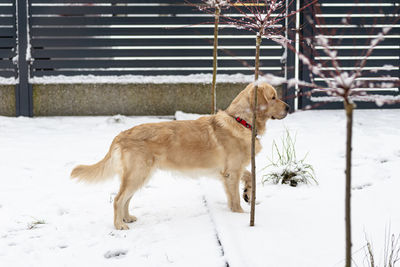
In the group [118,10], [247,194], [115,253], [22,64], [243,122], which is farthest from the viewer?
[118,10]

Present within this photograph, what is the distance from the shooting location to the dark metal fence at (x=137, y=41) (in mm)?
7070

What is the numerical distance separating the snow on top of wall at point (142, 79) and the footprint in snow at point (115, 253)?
15.7ft

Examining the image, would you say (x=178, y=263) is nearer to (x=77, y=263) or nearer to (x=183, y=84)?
(x=77, y=263)

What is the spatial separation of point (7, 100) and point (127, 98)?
1.84 meters

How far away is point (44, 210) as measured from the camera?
3.29m

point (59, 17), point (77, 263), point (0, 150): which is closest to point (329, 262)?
point (77, 263)

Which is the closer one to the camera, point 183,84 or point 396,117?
point 396,117

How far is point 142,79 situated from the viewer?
23.4ft

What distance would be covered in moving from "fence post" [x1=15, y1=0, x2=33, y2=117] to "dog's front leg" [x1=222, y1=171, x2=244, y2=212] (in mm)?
4739

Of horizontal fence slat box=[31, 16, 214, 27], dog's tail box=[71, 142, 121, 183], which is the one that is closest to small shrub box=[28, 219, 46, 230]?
dog's tail box=[71, 142, 121, 183]

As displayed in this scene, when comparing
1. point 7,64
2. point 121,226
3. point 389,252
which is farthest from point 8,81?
point 389,252

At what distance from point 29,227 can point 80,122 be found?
393 centimetres

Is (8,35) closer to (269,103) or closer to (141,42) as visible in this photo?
(141,42)

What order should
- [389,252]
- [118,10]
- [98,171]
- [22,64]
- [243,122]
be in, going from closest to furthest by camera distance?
[389,252] < [98,171] < [243,122] < [22,64] < [118,10]
